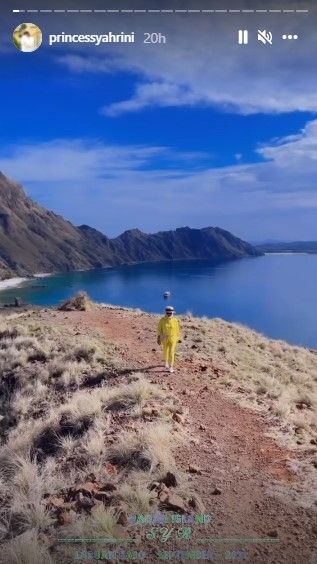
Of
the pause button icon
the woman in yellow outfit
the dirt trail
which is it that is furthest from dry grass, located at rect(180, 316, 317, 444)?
the pause button icon

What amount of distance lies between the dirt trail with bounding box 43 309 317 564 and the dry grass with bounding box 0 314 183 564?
1.55 ft

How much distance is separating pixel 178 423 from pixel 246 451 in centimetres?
111

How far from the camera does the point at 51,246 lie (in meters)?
161

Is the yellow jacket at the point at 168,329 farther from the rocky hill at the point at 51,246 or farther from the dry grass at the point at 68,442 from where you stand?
the rocky hill at the point at 51,246

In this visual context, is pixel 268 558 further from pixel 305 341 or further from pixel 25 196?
pixel 25 196

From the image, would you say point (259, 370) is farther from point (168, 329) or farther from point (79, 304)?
point (79, 304)

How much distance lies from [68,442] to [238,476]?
236cm

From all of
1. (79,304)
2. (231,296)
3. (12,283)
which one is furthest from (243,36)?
(12,283)

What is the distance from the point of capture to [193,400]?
818 cm

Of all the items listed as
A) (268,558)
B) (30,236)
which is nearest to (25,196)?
(30,236)

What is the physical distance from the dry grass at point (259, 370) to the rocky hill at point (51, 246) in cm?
10614

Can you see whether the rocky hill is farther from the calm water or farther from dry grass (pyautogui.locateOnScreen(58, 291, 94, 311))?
dry grass (pyautogui.locateOnScreen(58, 291, 94, 311))

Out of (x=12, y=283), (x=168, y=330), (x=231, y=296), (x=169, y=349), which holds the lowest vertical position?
(x=231, y=296)

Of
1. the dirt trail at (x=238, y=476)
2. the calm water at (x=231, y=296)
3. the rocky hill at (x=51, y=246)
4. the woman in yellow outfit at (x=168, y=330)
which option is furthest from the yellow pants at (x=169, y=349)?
the rocky hill at (x=51, y=246)
